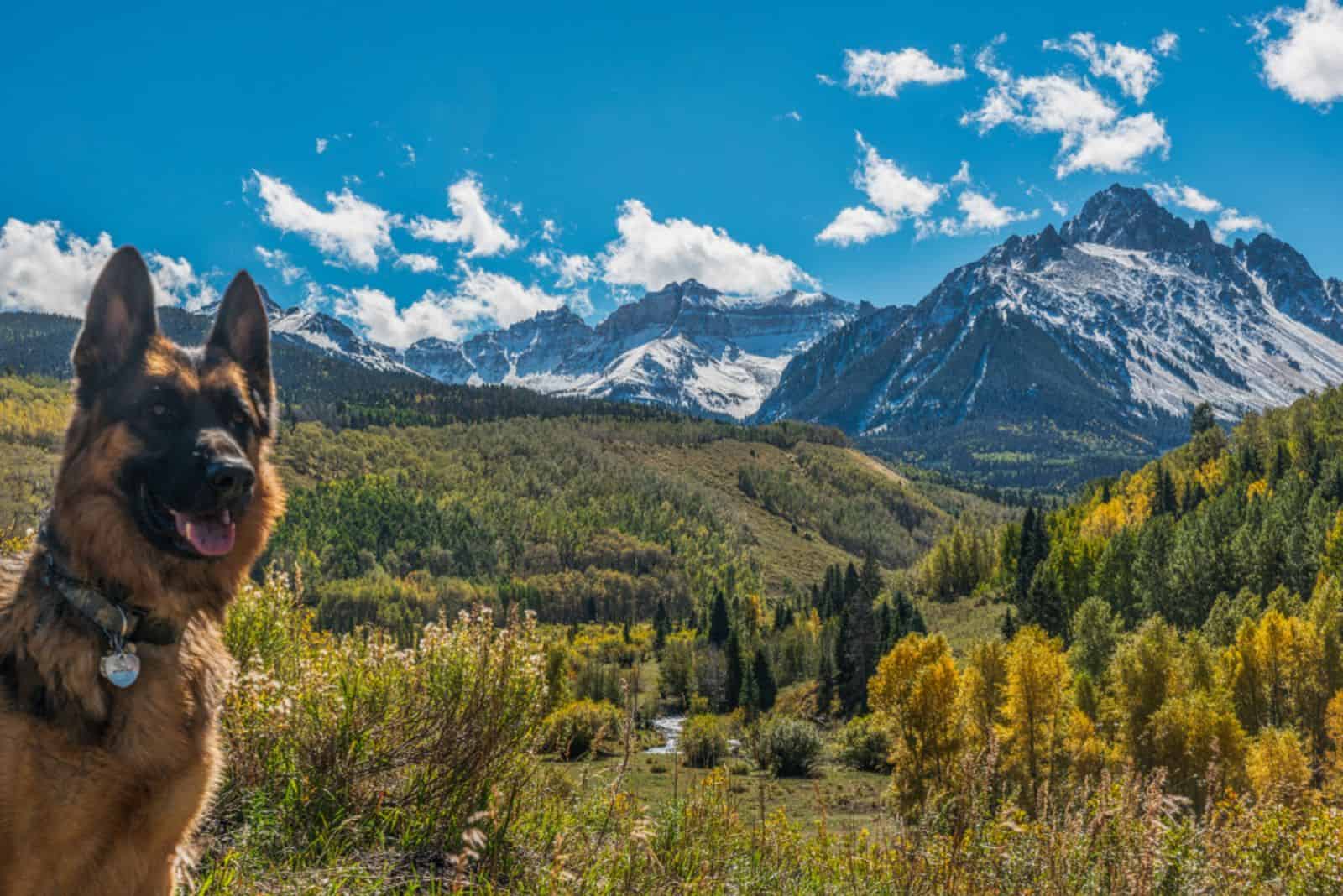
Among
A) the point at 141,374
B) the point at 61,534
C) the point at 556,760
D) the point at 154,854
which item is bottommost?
the point at 556,760

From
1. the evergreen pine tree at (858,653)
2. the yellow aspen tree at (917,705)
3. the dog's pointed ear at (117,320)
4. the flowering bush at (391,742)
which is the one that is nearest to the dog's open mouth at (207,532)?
the dog's pointed ear at (117,320)

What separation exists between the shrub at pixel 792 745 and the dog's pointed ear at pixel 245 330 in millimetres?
50916

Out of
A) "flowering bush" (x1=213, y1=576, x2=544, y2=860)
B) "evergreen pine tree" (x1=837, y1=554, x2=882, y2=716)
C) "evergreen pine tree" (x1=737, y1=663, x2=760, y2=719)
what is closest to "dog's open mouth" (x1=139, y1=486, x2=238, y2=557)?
"flowering bush" (x1=213, y1=576, x2=544, y2=860)

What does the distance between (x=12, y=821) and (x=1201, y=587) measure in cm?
8070

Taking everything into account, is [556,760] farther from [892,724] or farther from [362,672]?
[892,724]

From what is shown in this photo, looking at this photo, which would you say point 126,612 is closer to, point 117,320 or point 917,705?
point 117,320

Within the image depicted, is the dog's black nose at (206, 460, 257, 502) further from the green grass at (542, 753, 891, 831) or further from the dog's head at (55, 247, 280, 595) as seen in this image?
the green grass at (542, 753, 891, 831)

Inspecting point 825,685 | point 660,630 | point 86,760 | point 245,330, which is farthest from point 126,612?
Result: point 660,630

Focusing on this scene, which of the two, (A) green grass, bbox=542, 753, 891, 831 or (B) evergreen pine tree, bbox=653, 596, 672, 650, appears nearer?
(A) green grass, bbox=542, 753, 891, 831

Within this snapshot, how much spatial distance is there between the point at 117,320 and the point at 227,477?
816 mm

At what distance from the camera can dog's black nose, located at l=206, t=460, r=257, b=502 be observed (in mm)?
3078

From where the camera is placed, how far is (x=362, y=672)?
5.50 meters

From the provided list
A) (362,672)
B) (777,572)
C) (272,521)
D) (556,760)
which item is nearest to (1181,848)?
(556,760)

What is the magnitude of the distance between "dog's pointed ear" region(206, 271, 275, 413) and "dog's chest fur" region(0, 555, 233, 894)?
125cm
